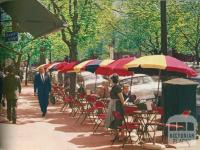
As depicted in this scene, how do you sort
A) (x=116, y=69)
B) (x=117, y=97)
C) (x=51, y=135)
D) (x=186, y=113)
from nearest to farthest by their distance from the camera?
(x=186, y=113)
(x=117, y=97)
(x=51, y=135)
(x=116, y=69)

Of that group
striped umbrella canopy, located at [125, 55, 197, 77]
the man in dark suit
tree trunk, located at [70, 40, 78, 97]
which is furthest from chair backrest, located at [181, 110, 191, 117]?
tree trunk, located at [70, 40, 78, 97]

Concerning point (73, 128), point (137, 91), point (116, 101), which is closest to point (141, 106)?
point (116, 101)

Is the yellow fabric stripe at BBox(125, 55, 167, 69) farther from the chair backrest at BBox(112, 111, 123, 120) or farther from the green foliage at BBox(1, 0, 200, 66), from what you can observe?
the green foliage at BBox(1, 0, 200, 66)

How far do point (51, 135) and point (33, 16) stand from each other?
3793 millimetres

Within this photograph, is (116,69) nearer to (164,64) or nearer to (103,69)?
(103,69)

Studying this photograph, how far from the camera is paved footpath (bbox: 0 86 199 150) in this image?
12642 millimetres

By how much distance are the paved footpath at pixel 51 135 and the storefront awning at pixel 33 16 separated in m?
2.80

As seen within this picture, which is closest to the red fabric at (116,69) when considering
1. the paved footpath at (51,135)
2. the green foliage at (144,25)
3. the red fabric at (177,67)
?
the paved footpath at (51,135)

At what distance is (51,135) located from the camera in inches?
574

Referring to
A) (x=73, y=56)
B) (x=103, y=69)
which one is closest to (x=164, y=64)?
(x=103, y=69)

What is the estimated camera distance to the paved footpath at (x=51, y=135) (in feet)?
41.5

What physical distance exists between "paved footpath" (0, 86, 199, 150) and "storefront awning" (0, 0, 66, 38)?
110 inches

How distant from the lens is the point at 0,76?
18859 mm

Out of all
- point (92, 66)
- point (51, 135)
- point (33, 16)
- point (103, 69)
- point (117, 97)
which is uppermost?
point (33, 16)
